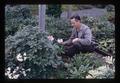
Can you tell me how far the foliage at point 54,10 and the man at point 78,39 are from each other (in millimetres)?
163

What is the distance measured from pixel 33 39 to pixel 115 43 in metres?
0.94

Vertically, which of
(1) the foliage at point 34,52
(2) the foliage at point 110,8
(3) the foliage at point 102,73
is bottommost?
(3) the foliage at point 102,73

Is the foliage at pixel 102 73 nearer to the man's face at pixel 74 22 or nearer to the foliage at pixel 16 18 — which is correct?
the man's face at pixel 74 22

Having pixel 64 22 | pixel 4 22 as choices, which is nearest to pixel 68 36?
pixel 64 22

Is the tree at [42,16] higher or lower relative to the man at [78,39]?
higher

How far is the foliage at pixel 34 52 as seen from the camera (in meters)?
4.67

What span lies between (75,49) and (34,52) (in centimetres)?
47

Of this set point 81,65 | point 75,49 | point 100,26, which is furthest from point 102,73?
point 100,26

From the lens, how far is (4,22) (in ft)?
15.4

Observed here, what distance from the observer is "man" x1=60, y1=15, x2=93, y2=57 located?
468 centimetres

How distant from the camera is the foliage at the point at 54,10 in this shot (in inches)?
184

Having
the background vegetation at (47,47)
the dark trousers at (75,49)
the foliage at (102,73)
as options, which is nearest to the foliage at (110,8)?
the background vegetation at (47,47)

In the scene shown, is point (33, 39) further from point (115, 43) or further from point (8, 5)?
point (115, 43)

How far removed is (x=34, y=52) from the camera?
15.4 feet
